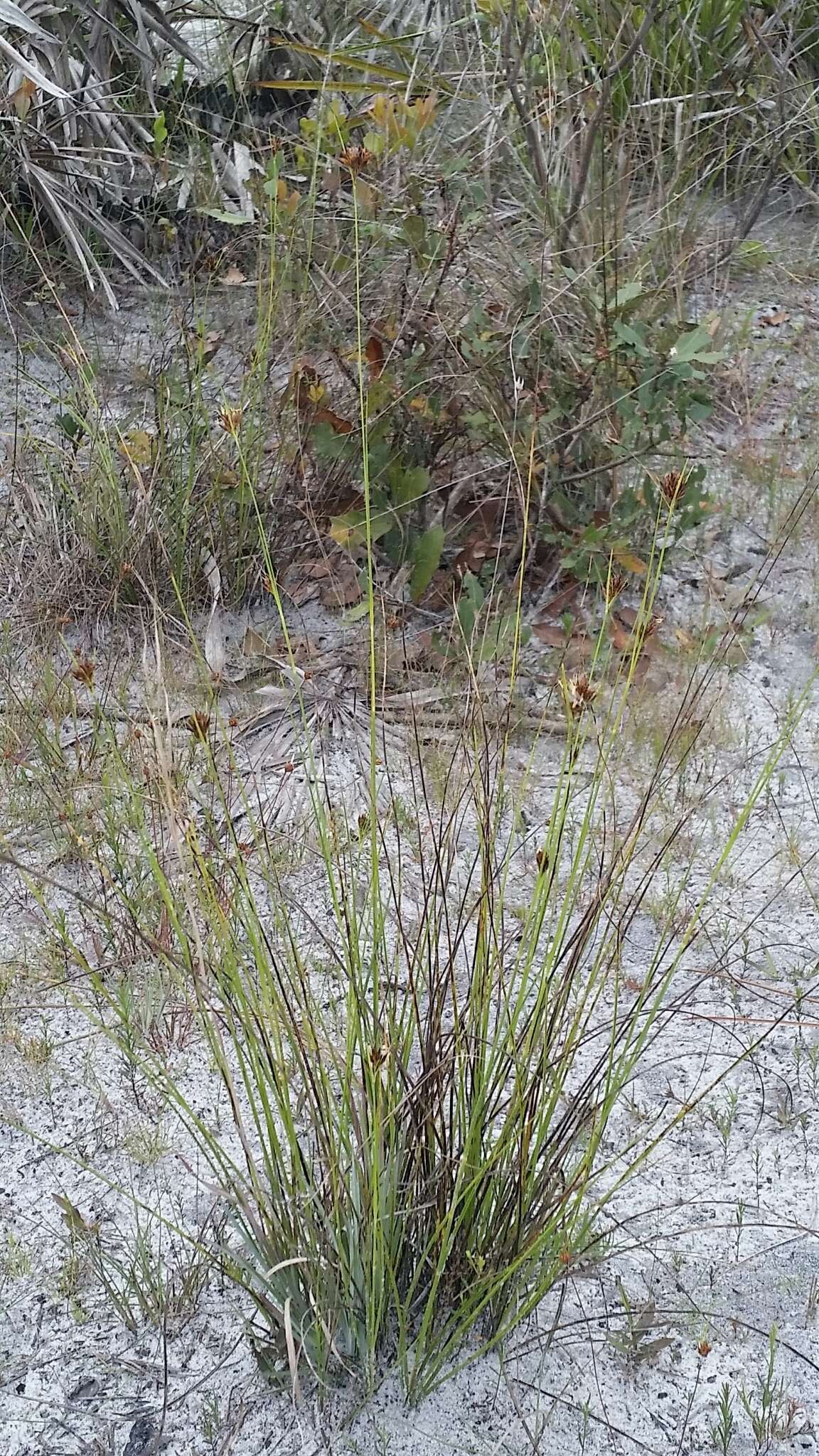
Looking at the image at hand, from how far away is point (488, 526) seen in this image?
3.29 metres

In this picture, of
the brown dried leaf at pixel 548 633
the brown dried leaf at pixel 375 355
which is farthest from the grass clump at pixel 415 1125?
the brown dried leaf at pixel 375 355

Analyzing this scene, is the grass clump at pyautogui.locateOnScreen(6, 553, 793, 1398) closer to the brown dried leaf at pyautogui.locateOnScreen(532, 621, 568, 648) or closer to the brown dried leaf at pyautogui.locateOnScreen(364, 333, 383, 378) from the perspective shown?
the brown dried leaf at pyautogui.locateOnScreen(532, 621, 568, 648)

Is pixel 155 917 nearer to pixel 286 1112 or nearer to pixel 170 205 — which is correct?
pixel 286 1112

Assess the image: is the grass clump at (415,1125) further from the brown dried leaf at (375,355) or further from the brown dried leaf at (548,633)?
the brown dried leaf at (375,355)

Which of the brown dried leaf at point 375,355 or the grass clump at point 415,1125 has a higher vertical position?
the brown dried leaf at point 375,355

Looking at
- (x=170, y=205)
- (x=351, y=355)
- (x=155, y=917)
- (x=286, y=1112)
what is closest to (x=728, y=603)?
(x=351, y=355)

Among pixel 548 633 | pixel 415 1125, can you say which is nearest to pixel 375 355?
pixel 548 633

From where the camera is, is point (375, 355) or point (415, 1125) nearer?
point (415, 1125)

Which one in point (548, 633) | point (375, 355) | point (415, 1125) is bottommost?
point (548, 633)

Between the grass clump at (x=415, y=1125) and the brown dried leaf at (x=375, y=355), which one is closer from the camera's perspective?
the grass clump at (x=415, y=1125)

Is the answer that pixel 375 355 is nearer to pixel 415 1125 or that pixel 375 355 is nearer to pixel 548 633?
pixel 548 633

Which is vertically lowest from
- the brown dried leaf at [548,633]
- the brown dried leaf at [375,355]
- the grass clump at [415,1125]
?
the brown dried leaf at [548,633]

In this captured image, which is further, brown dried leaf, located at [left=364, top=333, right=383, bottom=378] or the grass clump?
brown dried leaf, located at [left=364, top=333, right=383, bottom=378]

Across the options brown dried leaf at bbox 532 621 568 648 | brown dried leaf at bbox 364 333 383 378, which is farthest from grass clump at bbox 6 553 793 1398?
brown dried leaf at bbox 364 333 383 378
